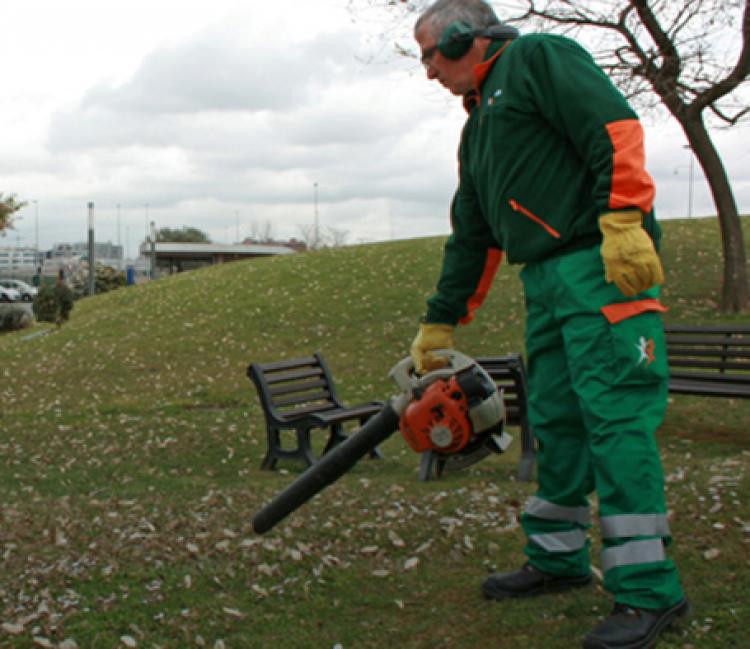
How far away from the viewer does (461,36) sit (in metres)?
3.18

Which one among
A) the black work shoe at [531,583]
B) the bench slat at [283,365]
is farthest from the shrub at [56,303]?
the black work shoe at [531,583]

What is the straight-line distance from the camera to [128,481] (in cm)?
679

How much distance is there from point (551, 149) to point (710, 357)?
582cm

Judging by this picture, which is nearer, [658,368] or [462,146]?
[658,368]

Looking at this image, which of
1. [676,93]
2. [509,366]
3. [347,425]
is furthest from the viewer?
[676,93]

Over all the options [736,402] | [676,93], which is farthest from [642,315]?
[676,93]

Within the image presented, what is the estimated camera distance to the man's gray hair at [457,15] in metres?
Answer: 3.22

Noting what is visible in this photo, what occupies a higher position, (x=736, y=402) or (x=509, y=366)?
(x=509, y=366)

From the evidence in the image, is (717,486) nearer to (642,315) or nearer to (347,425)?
(642,315)

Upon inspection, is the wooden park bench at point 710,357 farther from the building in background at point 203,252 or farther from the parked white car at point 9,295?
the building in background at point 203,252

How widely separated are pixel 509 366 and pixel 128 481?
3010 mm

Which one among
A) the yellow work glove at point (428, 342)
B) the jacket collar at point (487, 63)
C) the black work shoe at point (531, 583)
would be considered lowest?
the black work shoe at point (531, 583)

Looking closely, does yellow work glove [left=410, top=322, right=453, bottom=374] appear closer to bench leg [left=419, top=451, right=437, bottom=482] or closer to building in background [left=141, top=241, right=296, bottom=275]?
bench leg [left=419, top=451, right=437, bottom=482]

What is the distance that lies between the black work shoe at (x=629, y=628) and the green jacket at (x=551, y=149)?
120 centimetres
